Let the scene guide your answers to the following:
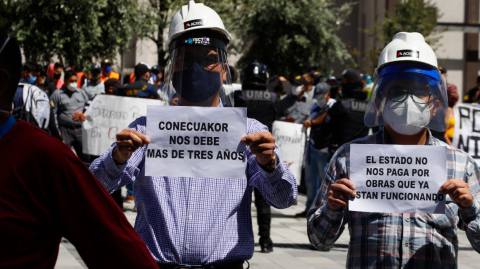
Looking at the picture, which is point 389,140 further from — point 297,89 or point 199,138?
point 297,89

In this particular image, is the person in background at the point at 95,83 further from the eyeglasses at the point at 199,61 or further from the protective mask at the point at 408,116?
the protective mask at the point at 408,116

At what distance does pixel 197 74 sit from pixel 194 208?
2.02 ft

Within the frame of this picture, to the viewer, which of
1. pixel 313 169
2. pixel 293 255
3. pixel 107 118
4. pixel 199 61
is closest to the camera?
pixel 199 61

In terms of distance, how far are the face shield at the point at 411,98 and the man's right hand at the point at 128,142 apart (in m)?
1.19

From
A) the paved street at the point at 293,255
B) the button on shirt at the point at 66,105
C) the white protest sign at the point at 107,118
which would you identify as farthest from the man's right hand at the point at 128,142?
the button on shirt at the point at 66,105

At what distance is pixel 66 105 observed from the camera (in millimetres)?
10344

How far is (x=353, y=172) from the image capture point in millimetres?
2822

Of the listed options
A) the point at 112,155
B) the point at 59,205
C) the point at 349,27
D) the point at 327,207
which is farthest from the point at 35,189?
the point at 349,27

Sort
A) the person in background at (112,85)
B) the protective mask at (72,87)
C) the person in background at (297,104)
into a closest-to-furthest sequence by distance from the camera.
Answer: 1. the person in background at (112,85)
2. the protective mask at (72,87)
3. the person in background at (297,104)

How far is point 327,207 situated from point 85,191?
4.78ft

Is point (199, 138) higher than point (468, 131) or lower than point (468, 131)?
lower

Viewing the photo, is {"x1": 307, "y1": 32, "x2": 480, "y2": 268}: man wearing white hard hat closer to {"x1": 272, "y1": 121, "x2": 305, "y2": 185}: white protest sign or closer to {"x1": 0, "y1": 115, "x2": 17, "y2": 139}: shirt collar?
{"x1": 0, "y1": 115, "x2": 17, "y2": 139}: shirt collar

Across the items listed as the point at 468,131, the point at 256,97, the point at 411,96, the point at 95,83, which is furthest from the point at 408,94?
the point at 95,83

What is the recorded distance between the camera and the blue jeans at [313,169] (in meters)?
9.15
